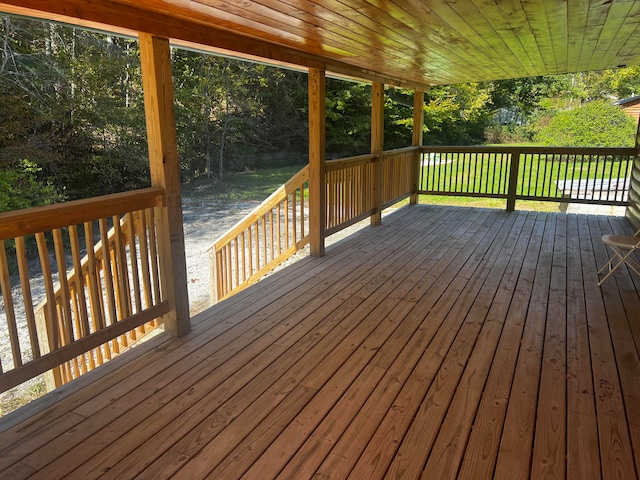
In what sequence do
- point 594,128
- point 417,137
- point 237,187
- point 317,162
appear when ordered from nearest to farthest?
point 317,162
point 417,137
point 237,187
point 594,128

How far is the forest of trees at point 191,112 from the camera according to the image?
28.2 feet

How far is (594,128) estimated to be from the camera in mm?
16812

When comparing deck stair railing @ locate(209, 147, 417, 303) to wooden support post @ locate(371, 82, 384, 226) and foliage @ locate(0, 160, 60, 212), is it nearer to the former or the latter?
wooden support post @ locate(371, 82, 384, 226)

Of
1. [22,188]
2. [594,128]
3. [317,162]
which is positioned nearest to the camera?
[317,162]

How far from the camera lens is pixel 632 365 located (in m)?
2.55

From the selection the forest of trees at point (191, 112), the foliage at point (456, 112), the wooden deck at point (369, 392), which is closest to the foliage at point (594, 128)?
the forest of trees at point (191, 112)

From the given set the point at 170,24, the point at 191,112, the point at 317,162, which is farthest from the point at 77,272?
the point at 191,112

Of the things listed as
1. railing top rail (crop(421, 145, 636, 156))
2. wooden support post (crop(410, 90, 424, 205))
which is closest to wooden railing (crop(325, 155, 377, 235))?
wooden support post (crop(410, 90, 424, 205))

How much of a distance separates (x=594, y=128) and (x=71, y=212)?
19.3 meters

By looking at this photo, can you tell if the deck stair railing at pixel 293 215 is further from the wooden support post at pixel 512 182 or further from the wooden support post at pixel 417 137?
the wooden support post at pixel 512 182

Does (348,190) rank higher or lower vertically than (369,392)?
higher

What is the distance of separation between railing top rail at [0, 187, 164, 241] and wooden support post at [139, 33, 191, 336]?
105 mm

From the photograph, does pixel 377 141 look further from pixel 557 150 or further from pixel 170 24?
pixel 170 24

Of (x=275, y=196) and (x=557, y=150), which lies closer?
(x=275, y=196)
